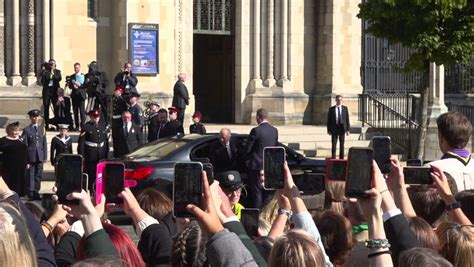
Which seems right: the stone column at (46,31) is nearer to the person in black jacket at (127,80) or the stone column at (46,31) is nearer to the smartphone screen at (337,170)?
the person in black jacket at (127,80)

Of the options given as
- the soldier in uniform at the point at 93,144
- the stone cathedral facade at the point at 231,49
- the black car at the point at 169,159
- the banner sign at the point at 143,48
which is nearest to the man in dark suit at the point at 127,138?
the soldier in uniform at the point at 93,144

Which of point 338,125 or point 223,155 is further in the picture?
point 338,125

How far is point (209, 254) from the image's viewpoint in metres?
4.79

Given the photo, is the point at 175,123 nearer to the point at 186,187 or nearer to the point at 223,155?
the point at 223,155

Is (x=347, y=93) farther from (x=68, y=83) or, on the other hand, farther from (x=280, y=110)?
(x=68, y=83)

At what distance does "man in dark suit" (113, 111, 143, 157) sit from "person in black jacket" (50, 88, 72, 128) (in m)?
4.14

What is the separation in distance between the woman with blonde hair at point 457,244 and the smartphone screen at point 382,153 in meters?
0.59

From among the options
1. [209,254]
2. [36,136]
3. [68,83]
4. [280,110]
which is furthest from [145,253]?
[280,110]

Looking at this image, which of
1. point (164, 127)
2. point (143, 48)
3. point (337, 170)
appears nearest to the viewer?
point (337, 170)

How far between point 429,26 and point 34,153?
8414 mm

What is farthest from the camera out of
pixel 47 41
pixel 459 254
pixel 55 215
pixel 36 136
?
pixel 47 41

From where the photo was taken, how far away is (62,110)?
24547 mm

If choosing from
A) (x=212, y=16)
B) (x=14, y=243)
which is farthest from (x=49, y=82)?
(x=14, y=243)

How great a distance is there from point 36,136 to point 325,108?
12.1 m
